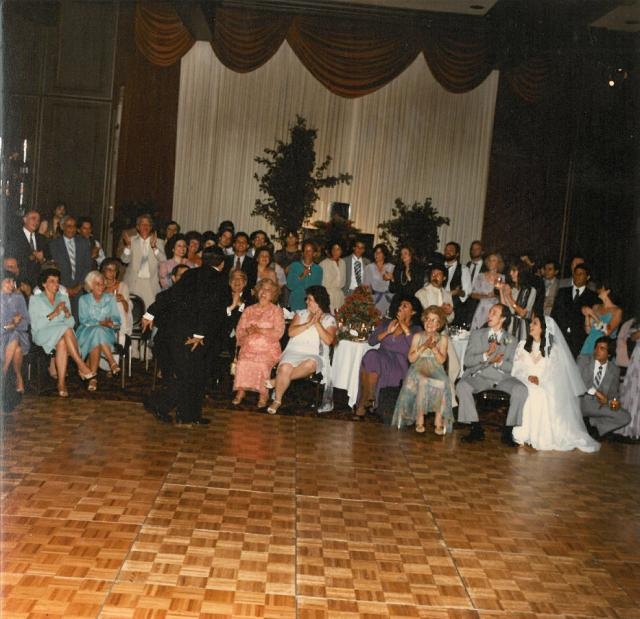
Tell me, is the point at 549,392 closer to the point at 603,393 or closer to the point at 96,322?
→ the point at 603,393

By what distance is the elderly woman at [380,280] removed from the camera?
1132cm

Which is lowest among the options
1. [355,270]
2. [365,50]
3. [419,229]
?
[355,270]

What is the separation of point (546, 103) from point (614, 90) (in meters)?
1.21

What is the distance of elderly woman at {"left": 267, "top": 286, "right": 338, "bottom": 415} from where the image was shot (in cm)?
855

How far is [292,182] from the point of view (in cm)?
1470

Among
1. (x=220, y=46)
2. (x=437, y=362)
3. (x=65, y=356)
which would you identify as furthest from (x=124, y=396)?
(x=220, y=46)

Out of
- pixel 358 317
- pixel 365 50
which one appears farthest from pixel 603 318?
pixel 365 50

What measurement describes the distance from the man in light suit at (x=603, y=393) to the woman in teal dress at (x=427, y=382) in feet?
4.33

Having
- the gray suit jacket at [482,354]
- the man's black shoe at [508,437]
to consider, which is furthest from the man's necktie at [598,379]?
the man's black shoe at [508,437]

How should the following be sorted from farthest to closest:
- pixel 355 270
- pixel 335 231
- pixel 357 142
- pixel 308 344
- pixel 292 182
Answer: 1. pixel 357 142
2. pixel 292 182
3. pixel 335 231
4. pixel 355 270
5. pixel 308 344

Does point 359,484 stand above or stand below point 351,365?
below

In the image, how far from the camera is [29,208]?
42.9 ft

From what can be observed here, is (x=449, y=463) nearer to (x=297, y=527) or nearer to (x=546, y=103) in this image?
(x=297, y=527)

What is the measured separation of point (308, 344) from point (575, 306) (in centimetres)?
292
